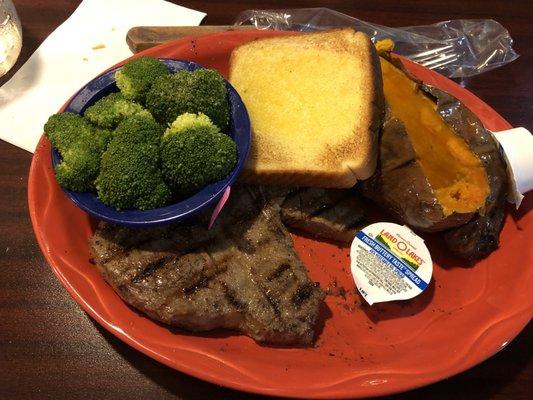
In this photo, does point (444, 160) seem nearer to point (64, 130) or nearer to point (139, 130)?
point (139, 130)

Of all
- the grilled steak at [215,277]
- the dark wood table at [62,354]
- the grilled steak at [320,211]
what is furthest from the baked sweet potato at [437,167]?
the grilled steak at [215,277]

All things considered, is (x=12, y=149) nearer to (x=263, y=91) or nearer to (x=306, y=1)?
(x=263, y=91)

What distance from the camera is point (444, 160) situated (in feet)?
5.86

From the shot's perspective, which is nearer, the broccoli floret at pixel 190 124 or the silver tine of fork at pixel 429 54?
the broccoli floret at pixel 190 124

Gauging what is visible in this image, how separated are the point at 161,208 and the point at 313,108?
755 mm

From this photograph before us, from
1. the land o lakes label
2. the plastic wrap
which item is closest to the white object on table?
the land o lakes label

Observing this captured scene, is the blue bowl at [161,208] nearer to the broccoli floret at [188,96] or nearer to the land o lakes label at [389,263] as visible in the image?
the broccoli floret at [188,96]

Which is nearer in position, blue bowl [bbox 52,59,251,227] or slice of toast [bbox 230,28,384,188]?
blue bowl [bbox 52,59,251,227]

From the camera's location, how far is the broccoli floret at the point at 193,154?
1.49m

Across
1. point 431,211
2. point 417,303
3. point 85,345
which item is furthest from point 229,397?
point 431,211

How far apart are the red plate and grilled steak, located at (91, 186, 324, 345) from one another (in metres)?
0.07

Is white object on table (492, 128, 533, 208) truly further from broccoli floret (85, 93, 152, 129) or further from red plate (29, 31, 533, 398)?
broccoli floret (85, 93, 152, 129)

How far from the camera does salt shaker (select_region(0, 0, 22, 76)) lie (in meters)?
2.26

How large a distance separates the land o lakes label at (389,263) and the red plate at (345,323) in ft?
0.30
